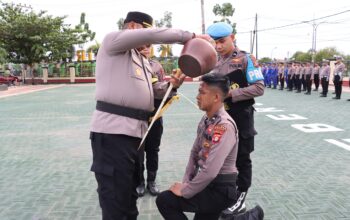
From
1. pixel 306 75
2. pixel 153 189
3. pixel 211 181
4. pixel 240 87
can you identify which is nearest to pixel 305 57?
pixel 306 75

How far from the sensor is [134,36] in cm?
213

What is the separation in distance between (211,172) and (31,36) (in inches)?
1205

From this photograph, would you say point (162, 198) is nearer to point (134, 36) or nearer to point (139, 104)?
point (139, 104)

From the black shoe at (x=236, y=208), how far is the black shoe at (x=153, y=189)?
3.00 feet

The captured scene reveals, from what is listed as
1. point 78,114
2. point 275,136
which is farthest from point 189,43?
point 78,114

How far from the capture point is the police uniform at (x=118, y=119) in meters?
2.34

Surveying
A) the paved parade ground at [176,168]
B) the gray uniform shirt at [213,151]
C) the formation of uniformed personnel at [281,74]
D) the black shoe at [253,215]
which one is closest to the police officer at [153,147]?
the paved parade ground at [176,168]

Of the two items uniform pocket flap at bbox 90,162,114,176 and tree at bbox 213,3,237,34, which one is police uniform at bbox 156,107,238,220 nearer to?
uniform pocket flap at bbox 90,162,114,176

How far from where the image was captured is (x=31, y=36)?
2997 centimetres

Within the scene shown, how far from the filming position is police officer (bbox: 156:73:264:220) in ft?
7.92

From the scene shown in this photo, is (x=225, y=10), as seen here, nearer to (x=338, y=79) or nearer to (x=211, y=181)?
(x=338, y=79)

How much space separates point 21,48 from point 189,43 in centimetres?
3158

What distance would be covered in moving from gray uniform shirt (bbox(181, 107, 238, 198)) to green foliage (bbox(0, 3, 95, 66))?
2965 cm

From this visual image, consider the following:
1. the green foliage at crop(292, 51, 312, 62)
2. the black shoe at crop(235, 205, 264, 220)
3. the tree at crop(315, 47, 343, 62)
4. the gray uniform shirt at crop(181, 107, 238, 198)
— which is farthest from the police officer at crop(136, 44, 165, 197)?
the tree at crop(315, 47, 343, 62)
